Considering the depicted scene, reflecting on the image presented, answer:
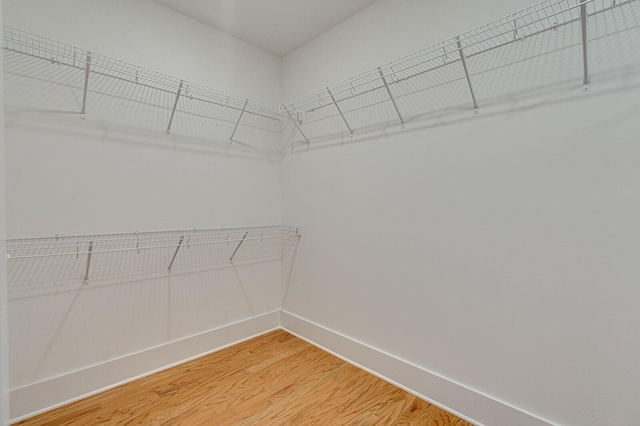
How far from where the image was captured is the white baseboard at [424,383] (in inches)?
59.1

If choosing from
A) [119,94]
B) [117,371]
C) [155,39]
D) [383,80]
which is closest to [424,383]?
[383,80]

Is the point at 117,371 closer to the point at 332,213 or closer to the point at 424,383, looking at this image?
the point at 332,213

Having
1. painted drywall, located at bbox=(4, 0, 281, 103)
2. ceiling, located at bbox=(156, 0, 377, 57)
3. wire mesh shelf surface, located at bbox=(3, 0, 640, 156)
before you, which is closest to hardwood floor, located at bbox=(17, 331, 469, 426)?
wire mesh shelf surface, located at bbox=(3, 0, 640, 156)

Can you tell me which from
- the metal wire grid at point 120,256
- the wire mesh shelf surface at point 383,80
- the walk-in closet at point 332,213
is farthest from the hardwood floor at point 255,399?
the wire mesh shelf surface at point 383,80

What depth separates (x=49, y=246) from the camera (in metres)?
1.69

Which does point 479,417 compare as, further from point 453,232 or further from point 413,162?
point 413,162

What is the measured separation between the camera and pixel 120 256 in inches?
76.5

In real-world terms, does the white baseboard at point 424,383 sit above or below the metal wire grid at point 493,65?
below

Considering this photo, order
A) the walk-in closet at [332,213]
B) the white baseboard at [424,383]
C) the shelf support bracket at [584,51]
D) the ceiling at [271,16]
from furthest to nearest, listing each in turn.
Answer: the ceiling at [271,16] < the white baseboard at [424,383] < the walk-in closet at [332,213] < the shelf support bracket at [584,51]

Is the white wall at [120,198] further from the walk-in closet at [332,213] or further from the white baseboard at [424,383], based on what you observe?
the white baseboard at [424,383]

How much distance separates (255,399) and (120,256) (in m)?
1.19

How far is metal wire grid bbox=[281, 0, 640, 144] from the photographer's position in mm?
1255

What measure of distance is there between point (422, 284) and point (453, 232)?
0.36 meters

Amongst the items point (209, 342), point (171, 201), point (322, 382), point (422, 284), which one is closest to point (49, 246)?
point (171, 201)
